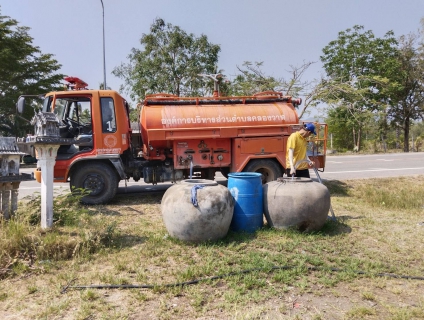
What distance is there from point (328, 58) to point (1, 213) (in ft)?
95.1

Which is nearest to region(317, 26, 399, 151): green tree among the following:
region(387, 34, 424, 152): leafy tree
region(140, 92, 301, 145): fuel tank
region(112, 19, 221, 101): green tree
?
region(387, 34, 424, 152): leafy tree

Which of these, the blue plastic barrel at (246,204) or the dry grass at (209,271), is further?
the blue plastic barrel at (246,204)

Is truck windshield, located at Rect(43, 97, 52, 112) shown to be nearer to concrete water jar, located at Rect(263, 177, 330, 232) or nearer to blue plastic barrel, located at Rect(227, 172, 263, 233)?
blue plastic barrel, located at Rect(227, 172, 263, 233)

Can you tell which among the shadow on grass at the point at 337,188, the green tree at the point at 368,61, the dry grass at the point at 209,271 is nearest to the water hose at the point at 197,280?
the dry grass at the point at 209,271

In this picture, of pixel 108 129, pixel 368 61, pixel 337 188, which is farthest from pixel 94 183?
pixel 368 61

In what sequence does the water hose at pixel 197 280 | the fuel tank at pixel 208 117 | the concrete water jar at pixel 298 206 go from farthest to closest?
the fuel tank at pixel 208 117 < the concrete water jar at pixel 298 206 < the water hose at pixel 197 280

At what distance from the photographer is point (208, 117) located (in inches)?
323

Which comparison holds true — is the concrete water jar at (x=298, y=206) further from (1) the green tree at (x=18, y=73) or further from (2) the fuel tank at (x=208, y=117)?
(1) the green tree at (x=18, y=73)

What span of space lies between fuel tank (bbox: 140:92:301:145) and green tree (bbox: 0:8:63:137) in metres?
15.5

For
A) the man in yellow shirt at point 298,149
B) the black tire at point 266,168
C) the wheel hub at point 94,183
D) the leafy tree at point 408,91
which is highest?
the leafy tree at point 408,91

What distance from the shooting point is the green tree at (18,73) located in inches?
834

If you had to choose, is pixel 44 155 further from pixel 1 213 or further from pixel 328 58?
pixel 328 58

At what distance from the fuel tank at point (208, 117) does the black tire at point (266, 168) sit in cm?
72

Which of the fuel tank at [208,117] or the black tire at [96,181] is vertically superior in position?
the fuel tank at [208,117]
